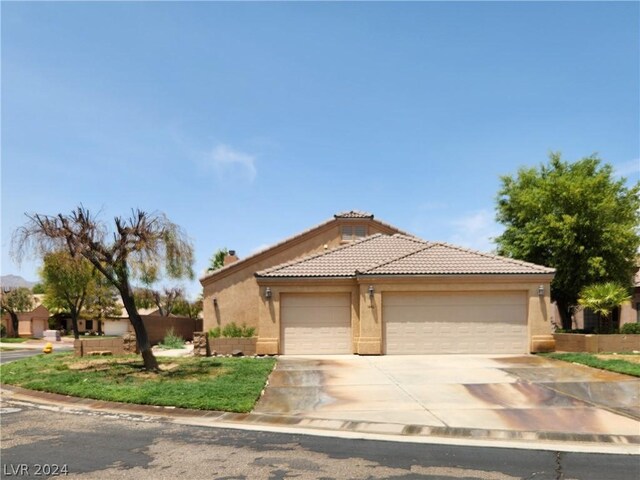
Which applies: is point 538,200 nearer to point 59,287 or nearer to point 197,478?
point 197,478

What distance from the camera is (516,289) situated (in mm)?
20500

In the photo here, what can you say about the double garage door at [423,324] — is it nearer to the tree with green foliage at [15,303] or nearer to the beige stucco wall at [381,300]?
the beige stucco wall at [381,300]

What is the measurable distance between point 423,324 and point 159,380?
10565mm

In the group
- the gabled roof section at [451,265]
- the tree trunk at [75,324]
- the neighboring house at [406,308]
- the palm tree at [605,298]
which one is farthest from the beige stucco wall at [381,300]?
the tree trunk at [75,324]

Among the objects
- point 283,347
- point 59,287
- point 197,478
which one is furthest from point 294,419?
point 59,287

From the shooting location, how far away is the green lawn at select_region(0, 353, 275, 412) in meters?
11.6

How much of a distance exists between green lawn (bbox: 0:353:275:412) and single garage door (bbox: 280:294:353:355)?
2.43 metres

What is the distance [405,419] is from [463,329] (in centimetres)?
1118

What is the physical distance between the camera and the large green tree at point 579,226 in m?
27.0

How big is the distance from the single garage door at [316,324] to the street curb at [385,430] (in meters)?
9.62

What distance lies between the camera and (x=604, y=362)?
16.1m

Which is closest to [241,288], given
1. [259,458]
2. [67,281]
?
[259,458]

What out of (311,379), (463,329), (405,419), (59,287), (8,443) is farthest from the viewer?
(59,287)

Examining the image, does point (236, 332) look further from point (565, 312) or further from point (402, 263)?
point (565, 312)
